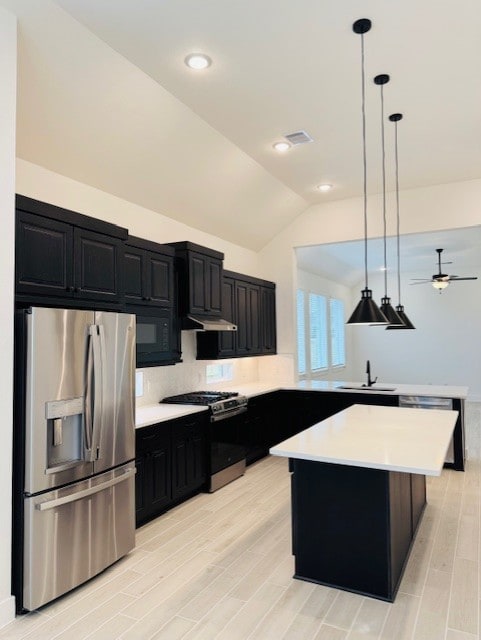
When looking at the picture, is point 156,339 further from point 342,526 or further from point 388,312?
point 342,526

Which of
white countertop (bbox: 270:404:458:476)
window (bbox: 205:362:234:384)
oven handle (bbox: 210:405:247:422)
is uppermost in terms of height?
window (bbox: 205:362:234:384)

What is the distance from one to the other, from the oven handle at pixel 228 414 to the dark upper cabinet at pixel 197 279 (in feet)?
3.57

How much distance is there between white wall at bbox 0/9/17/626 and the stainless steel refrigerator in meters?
0.09

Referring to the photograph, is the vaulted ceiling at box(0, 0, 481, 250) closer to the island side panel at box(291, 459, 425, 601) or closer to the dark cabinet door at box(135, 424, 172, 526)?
the dark cabinet door at box(135, 424, 172, 526)

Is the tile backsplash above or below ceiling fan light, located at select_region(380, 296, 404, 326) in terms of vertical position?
below

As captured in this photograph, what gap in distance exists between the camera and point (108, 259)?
3387 mm

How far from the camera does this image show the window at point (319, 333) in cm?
876

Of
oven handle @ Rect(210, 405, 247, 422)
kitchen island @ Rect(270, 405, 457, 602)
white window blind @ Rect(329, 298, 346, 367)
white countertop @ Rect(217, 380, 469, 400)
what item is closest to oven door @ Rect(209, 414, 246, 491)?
oven handle @ Rect(210, 405, 247, 422)

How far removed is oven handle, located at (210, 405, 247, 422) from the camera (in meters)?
4.56

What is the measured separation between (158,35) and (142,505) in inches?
135

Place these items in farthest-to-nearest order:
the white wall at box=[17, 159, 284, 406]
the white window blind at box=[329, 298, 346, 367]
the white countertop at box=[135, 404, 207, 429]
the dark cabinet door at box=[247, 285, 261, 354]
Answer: the white window blind at box=[329, 298, 346, 367] < the dark cabinet door at box=[247, 285, 261, 354] < the white countertop at box=[135, 404, 207, 429] < the white wall at box=[17, 159, 284, 406]

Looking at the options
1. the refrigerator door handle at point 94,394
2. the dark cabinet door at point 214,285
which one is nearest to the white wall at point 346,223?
the dark cabinet door at point 214,285

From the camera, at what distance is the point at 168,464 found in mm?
3990

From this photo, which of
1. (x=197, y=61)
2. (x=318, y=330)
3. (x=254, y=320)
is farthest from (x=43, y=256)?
(x=318, y=330)
